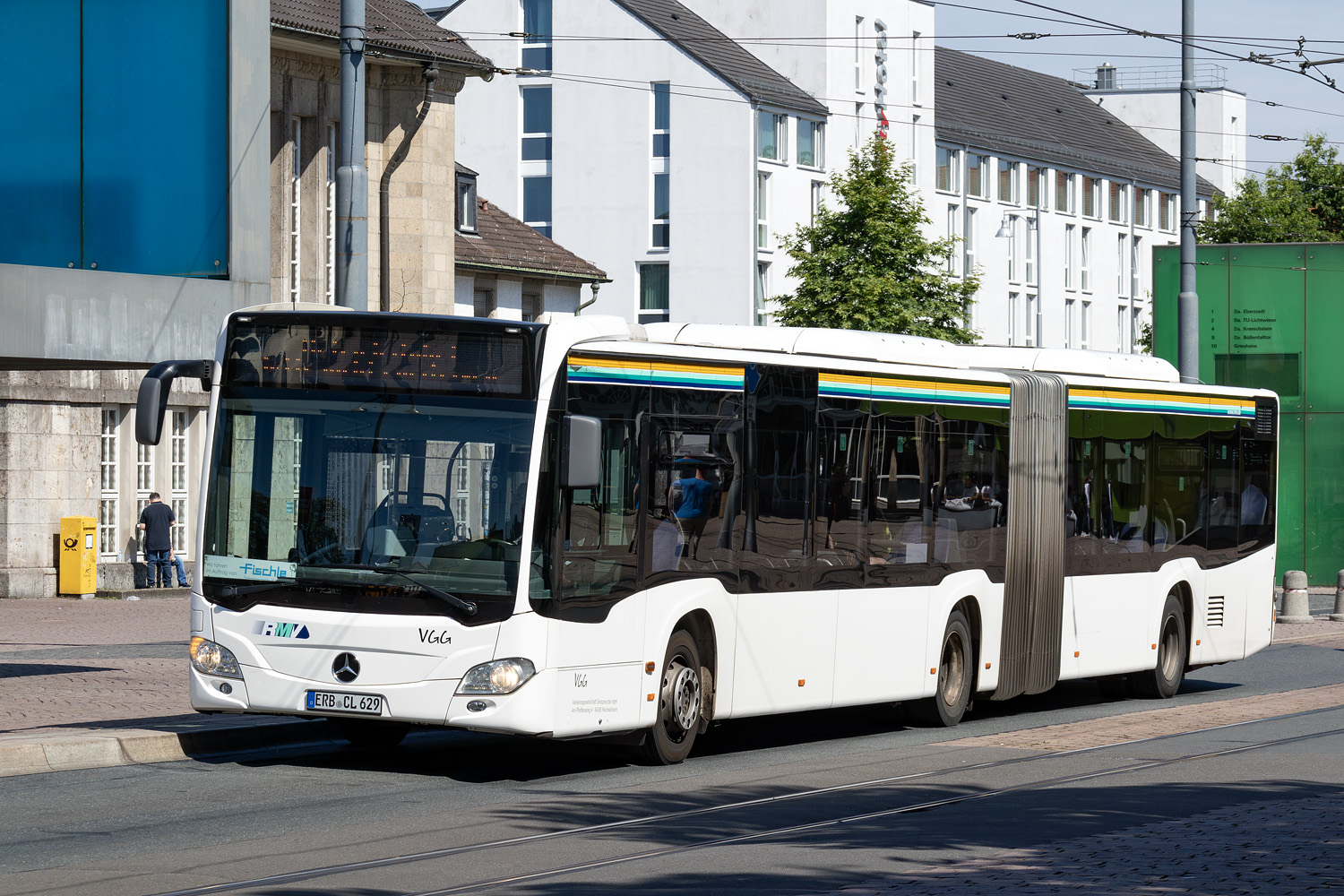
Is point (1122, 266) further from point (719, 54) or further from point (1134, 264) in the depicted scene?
point (719, 54)

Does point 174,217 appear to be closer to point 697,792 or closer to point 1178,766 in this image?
point 697,792

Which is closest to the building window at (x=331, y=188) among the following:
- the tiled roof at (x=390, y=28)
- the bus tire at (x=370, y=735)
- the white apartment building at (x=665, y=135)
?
the tiled roof at (x=390, y=28)

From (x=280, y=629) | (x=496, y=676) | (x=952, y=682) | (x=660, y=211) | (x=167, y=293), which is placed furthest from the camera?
(x=660, y=211)

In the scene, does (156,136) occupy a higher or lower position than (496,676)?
higher

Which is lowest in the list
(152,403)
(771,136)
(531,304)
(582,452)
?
(582,452)

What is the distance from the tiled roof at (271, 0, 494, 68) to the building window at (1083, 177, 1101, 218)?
55183 mm

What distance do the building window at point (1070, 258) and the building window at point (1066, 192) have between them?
778 mm

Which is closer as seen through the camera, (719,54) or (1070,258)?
(719,54)

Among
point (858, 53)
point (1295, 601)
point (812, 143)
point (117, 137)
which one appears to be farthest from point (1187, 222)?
point (858, 53)

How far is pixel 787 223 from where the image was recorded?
6844cm

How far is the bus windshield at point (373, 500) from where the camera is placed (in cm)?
1179

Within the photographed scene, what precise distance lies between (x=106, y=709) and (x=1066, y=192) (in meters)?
75.8

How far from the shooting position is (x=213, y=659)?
12188 mm

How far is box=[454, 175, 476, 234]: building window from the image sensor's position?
1955 inches
